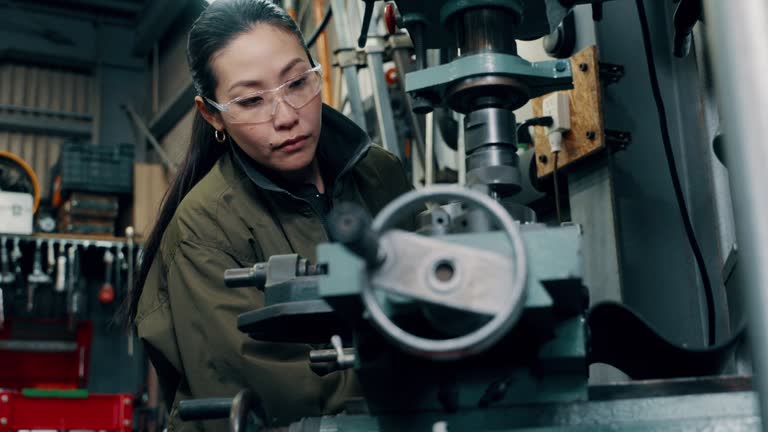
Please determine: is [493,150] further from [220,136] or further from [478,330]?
[220,136]

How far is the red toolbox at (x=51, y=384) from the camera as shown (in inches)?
153

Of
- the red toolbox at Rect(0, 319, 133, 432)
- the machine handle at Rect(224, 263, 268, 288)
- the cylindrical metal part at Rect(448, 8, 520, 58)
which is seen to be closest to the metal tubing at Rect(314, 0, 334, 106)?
the cylindrical metal part at Rect(448, 8, 520, 58)

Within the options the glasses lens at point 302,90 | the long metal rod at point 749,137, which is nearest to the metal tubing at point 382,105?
the glasses lens at point 302,90

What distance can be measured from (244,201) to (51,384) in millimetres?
4277

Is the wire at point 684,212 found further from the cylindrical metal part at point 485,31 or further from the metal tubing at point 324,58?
the metal tubing at point 324,58

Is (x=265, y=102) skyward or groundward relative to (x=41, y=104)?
groundward

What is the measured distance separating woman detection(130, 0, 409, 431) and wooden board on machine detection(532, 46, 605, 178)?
0.38 meters

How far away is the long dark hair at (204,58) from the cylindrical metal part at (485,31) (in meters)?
0.47

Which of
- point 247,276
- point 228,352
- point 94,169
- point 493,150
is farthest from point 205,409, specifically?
point 94,169

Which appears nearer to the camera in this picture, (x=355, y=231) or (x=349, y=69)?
(x=355, y=231)

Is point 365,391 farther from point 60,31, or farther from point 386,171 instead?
point 60,31

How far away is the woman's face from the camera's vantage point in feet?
4.19

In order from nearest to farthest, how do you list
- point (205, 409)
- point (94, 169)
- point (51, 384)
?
point (205, 409) → point (51, 384) → point (94, 169)

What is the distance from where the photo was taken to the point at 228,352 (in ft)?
3.37
